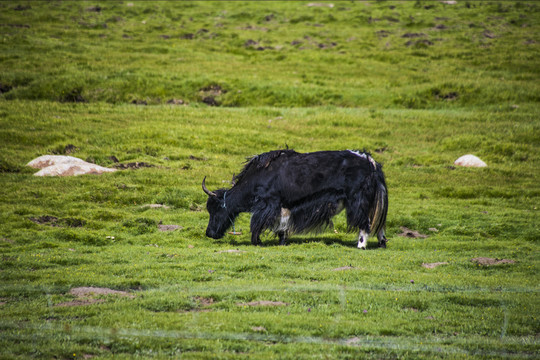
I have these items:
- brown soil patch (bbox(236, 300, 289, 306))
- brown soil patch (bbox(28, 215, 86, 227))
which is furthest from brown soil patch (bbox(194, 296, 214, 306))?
brown soil patch (bbox(28, 215, 86, 227))

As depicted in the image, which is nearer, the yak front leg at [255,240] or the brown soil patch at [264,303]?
the brown soil patch at [264,303]

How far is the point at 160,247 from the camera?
1366cm

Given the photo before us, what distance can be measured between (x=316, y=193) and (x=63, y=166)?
36.3 feet

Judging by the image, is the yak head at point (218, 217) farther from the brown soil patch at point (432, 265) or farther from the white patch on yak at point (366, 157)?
the brown soil patch at point (432, 265)

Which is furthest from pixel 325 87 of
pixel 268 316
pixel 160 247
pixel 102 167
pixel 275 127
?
pixel 268 316

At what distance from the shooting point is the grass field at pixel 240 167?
7.50 metres

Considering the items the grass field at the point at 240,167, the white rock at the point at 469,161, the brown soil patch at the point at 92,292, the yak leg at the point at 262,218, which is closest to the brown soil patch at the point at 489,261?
the grass field at the point at 240,167

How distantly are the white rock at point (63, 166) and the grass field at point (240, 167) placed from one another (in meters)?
0.67

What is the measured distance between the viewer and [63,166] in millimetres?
20469

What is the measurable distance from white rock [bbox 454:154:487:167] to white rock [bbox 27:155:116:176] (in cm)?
1442

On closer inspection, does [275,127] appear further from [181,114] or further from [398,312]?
[398,312]

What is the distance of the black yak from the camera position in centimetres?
1361

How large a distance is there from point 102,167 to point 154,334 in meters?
15.0

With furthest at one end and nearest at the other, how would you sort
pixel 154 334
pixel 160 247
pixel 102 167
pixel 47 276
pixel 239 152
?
pixel 239 152, pixel 102 167, pixel 160 247, pixel 47 276, pixel 154 334
